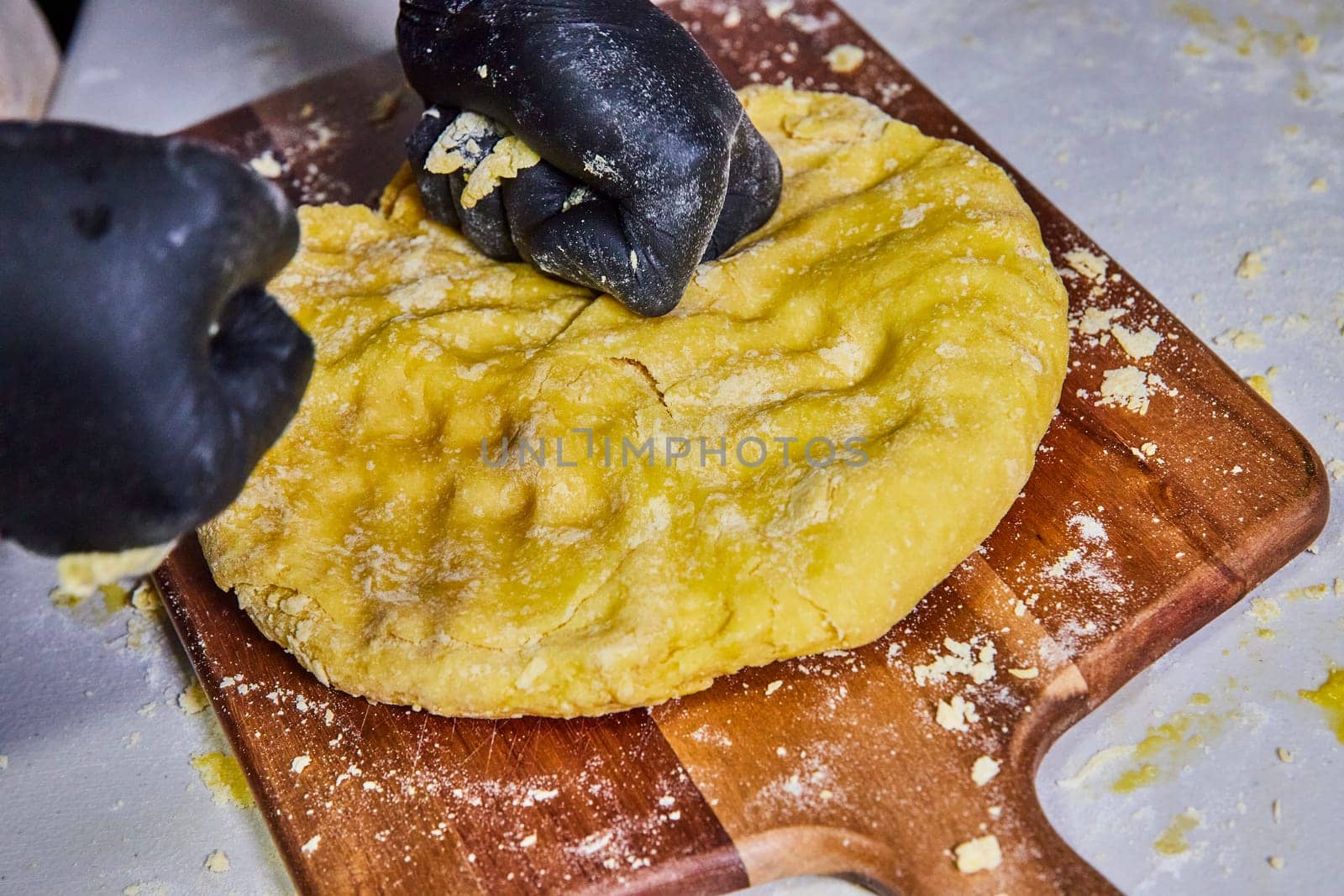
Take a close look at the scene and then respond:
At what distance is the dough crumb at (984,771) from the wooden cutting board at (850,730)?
0.01 metres

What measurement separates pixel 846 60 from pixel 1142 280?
0.86 m

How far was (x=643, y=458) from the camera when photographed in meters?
1.85

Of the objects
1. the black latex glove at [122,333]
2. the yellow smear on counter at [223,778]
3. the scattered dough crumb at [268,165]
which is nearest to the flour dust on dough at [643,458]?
the yellow smear on counter at [223,778]

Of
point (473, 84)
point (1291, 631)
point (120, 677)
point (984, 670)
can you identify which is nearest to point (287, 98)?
point (473, 84)

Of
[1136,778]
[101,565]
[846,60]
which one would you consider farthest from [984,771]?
[846,60]

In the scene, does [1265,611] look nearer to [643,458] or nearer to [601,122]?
[643,458]

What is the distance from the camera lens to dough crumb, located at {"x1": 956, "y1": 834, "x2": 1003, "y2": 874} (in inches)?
63.5

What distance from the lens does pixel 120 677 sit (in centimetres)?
215

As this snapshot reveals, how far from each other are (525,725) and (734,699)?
314 millimetres

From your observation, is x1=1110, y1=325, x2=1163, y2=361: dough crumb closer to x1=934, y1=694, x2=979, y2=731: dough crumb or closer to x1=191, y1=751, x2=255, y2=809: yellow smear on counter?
x1=934, y1=694, x2=979, y2=731: dough crumb

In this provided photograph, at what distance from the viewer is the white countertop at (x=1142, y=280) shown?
1.79 m

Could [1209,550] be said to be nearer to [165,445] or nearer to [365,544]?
[365,544]

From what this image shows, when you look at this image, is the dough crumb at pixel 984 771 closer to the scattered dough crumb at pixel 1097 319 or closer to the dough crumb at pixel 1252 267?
the scattered dough crumb at pixel 1097 319

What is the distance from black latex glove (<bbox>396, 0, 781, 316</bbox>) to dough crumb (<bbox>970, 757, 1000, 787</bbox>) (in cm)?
85
